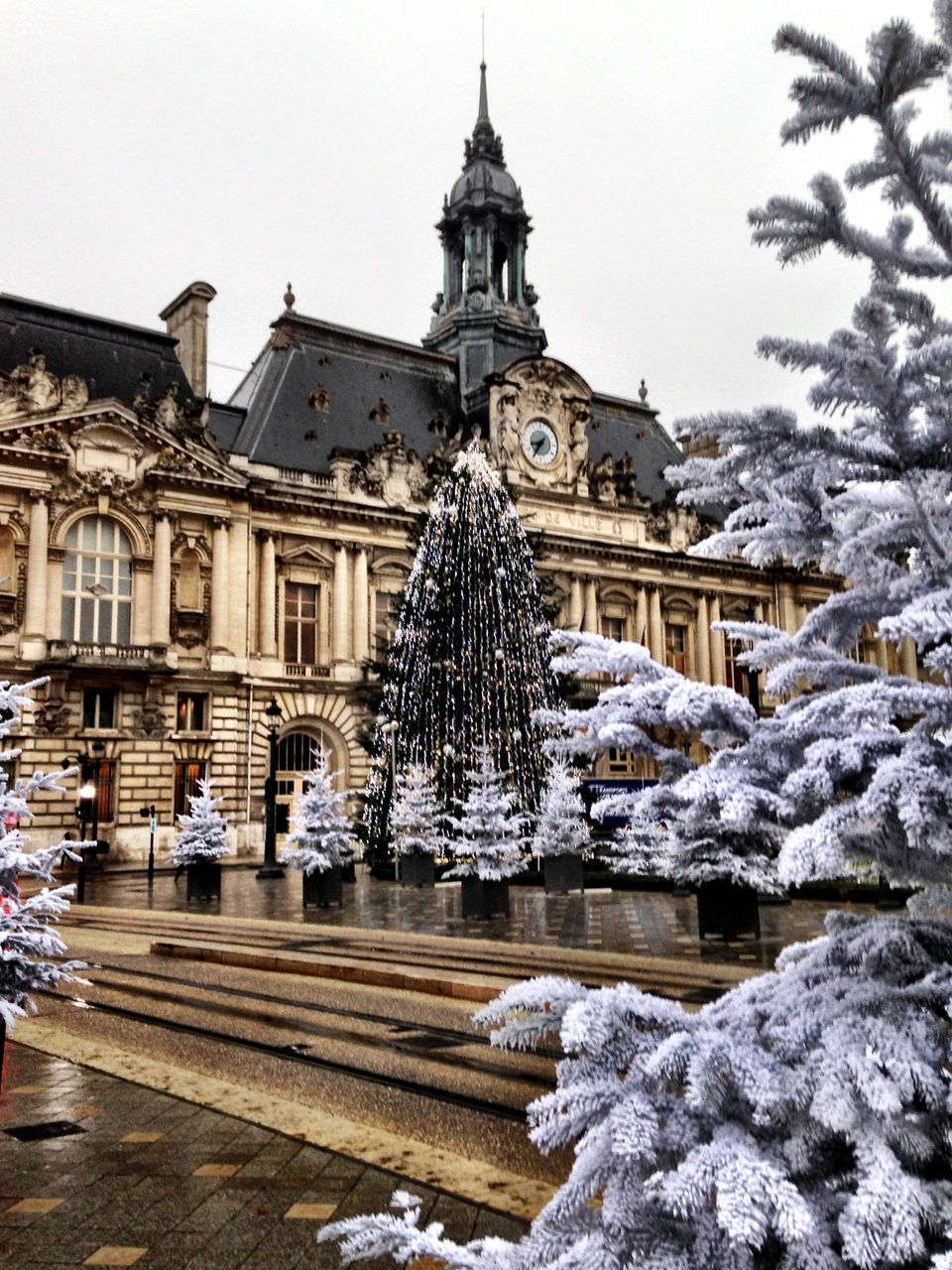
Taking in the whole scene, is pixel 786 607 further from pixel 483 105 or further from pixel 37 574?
pixel 37 574

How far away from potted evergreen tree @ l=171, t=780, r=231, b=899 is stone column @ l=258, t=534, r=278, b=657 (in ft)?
59.0

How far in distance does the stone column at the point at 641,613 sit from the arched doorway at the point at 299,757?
16.5 m

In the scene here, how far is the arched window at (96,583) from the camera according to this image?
3619 cm

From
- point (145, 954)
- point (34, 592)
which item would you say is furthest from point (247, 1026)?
point (34, 592)

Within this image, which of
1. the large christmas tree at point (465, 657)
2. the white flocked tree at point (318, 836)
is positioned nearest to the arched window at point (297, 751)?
the large christmas tree at point (465, 657)

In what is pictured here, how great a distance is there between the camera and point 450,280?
54781 mm

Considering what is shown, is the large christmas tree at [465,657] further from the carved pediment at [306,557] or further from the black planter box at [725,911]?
the carved pediment at [306,557]

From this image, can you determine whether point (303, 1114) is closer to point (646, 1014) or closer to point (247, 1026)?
point (247, 1026)

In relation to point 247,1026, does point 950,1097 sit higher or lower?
higher

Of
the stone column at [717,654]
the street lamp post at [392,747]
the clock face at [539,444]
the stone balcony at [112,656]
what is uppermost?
the clock face at [539,444]

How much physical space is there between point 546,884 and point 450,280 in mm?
39620

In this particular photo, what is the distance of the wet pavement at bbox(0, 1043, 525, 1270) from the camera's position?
176 inches

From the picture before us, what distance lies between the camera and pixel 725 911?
14117 millimetres

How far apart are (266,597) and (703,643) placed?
22201mm
